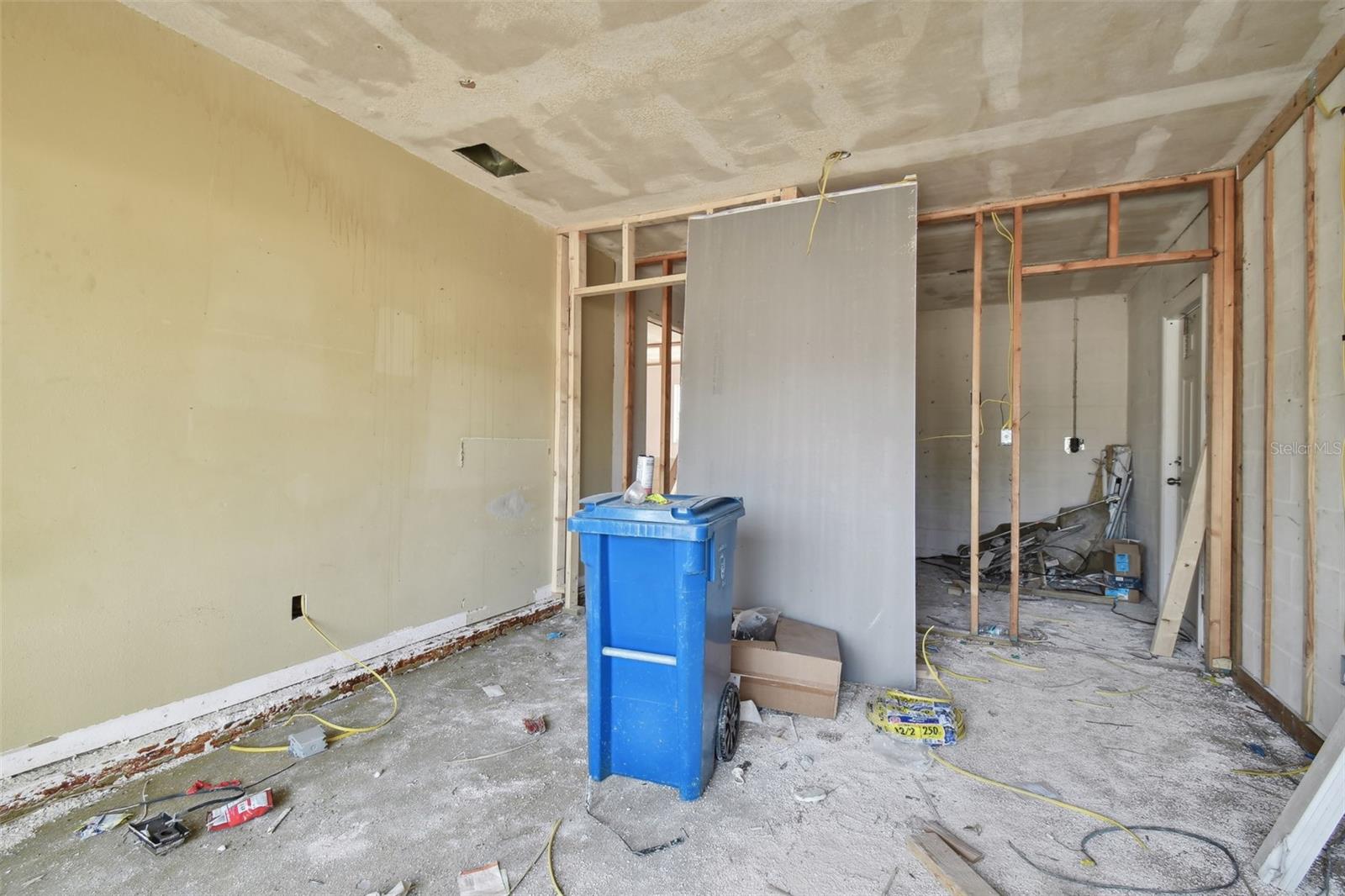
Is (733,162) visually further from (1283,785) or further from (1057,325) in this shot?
(1057,325)

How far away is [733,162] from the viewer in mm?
3262

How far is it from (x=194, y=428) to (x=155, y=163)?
1052mm

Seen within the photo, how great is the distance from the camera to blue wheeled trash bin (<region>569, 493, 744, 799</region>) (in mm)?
1895

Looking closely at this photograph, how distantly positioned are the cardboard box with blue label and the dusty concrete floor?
→ 198cm

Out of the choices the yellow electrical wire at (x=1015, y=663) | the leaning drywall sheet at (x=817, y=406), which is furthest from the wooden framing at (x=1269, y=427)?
the leaning drywall sheet at (x=817, y=406)

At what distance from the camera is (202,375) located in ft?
7.79

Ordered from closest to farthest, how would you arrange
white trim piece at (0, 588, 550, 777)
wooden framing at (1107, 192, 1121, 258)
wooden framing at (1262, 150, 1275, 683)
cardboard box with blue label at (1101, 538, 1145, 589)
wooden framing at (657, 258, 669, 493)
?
white trim piece at (0, 588, 550, 777) → wooden framing at (1262, 150, 1275, 683) → wooden framing at (1107, 192, 1121, 258) → wooden framing at (657, 258, 669, 493) → cardboard box with blue label at (1101, 538, 1145, 589)

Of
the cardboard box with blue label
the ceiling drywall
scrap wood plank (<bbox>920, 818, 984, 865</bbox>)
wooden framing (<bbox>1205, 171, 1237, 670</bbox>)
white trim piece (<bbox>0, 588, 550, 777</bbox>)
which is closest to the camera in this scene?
scrap wood plank (<bbox>920, 818, 984, 865</bbox>)

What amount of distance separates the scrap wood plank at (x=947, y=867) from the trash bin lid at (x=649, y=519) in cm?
113

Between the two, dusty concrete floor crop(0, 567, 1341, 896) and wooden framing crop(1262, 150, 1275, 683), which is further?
wooden framing crop(1262, 150, 1275, 683)

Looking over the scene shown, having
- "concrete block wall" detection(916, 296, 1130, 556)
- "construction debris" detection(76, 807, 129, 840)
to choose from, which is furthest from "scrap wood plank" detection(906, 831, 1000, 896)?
"concrete block wall" detection(916, 296, 1130, 556)

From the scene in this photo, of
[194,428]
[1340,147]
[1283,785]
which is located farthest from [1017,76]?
[194,428]

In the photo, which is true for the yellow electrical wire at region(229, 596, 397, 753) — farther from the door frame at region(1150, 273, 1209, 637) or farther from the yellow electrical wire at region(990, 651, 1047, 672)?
the door frame at region(1150, 273, 1209, 637)

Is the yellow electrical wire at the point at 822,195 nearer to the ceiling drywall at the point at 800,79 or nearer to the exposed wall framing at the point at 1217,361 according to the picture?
the ceiling drywall at the point at 800,79
